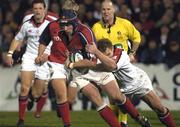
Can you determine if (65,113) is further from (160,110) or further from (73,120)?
(73,120)

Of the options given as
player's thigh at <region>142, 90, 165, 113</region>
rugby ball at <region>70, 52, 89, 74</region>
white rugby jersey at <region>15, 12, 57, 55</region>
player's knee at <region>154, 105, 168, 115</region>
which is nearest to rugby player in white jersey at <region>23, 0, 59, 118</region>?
white rugby jersey at <region>15, 12, 57, 55</region>

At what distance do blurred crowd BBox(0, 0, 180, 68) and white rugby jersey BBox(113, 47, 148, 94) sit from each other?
258 inches

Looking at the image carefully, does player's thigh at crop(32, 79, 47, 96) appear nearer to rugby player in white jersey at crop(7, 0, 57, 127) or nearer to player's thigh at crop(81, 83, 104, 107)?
rugby player in white jersey at crop(7, 0, 57, 127)

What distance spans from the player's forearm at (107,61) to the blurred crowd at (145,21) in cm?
763

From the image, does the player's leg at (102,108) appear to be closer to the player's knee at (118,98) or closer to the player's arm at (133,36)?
the player's knee at (118,98)

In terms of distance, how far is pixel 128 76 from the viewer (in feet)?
39.7

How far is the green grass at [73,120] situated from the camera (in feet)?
46.9

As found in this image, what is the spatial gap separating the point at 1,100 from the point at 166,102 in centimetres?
400

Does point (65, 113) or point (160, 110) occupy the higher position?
point (160, 110)

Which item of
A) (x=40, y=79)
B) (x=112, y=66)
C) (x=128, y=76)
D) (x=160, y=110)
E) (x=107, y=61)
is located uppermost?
(x=107, y=61)

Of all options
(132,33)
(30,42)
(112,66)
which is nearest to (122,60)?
(112,66)

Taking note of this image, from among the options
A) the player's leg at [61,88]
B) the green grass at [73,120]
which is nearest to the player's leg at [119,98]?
the player's leg at [61,88]

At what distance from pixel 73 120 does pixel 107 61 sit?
4619 millimetres

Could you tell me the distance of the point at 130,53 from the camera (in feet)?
43.4
